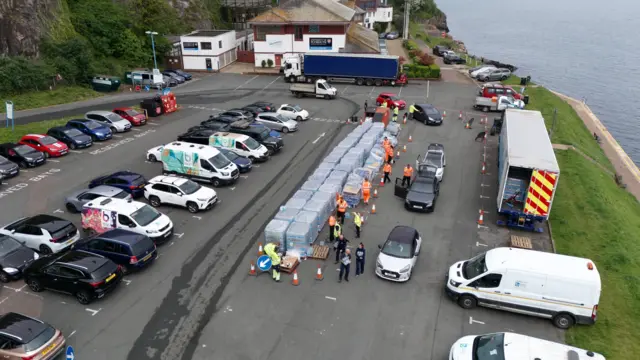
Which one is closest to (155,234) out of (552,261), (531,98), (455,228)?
(455,228)

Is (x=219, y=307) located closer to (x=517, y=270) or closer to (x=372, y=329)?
(x=372, y=329)

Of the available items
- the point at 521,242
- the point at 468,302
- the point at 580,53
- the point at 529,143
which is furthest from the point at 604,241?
the point at 580,53

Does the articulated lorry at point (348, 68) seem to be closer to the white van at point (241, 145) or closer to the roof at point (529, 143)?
the white van at point (241, 145)

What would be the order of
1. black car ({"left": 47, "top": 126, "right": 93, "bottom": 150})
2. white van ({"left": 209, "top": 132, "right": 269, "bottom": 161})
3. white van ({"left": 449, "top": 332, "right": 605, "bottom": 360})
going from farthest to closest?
black car ({"left": 47, "top": 126, "right": 93, "bottom": 150}), white van ({"left": 209, "top": 132, "right": 269, "bottom": 161}), white van ({"left": 449, "top": 332, "right": 605, "bottom": 360})

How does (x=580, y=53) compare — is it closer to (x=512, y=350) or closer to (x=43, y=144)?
(x=43, y=144)

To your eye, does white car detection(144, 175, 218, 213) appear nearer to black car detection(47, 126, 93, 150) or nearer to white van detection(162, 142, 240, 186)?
white van detection(162, 142, 240, 186)

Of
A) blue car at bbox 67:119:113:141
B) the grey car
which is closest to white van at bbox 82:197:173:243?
the grey car
